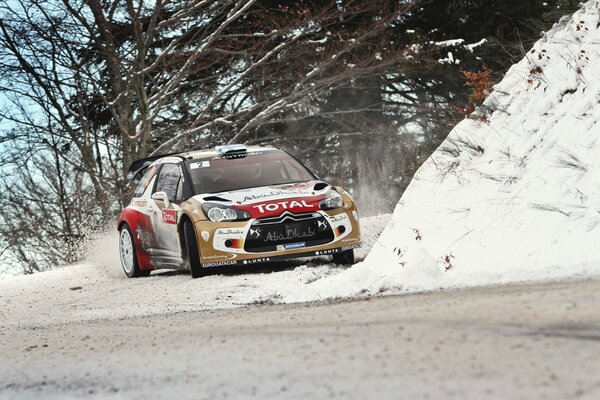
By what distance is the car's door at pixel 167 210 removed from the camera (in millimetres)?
13391

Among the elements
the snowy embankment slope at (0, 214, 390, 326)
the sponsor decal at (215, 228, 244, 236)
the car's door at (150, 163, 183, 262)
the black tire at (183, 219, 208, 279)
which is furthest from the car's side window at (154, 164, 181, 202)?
the sponsor decal at (215, 228, 244, 236)

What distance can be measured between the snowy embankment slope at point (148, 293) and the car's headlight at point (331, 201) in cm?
70

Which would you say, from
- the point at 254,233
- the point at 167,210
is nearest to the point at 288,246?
the point at 254,233

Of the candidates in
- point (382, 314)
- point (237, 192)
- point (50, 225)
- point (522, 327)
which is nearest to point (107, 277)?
point (237, 192)

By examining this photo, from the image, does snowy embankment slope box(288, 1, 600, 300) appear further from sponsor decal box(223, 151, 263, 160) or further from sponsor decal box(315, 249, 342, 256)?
sponsor decal box(223, 151, 263, 160)

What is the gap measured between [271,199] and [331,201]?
0.73m

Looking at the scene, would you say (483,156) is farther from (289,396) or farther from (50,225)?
(50,225)

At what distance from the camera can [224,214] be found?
1252 centimetres

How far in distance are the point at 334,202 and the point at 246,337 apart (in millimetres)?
6357

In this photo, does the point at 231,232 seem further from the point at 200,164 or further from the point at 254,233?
the point at 200,164

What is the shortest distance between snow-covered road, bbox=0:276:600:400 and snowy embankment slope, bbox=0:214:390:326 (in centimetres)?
205

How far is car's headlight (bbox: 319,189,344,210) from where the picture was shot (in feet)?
41.9

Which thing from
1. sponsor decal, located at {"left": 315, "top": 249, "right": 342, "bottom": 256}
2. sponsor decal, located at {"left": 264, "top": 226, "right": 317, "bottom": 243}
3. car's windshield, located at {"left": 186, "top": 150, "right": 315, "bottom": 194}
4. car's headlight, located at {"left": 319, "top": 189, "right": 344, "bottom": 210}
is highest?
car's windshield, located at {"left": 186, "top": 150, "right": 315, "bottom": 194}

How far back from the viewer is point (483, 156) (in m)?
10.9
